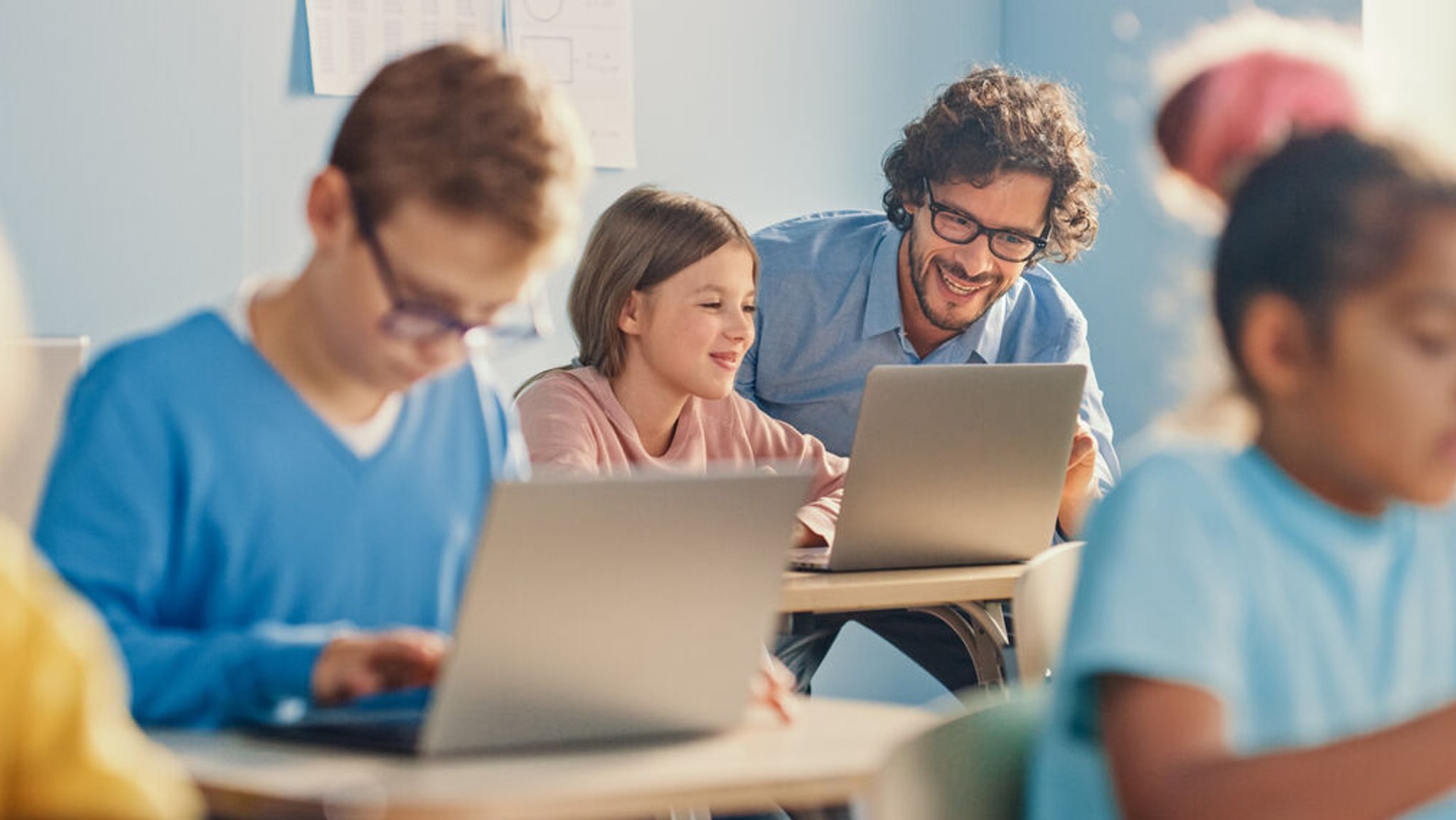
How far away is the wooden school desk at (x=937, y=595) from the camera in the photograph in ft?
7.14

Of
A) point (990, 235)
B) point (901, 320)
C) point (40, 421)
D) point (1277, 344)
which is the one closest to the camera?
point (1277, 344)

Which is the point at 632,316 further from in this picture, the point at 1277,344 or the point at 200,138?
the point at 1277,344

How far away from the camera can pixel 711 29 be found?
4.06 metres

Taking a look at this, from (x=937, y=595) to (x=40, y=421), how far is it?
1.04 metres

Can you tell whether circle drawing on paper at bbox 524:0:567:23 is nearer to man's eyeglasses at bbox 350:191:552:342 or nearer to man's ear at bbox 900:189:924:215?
man's ear at bbox 900:189:924:215

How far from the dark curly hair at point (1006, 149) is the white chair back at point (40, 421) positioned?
54.9 inches

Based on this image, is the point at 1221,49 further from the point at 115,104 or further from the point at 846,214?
the point at 115,104

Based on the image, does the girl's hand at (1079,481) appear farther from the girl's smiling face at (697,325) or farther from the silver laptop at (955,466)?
the girl's smiling face at (697,325)

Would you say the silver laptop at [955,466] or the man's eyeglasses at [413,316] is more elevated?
the man's eyeglasses at [413,316]

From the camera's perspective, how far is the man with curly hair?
9.57 ft

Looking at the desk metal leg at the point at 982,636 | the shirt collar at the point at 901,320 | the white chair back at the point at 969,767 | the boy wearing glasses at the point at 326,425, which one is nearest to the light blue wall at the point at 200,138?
the shirt collar at the point at 901,320

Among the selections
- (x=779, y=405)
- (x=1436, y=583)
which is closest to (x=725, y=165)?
(x=779, y=405)

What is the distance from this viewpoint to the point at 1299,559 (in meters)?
1.09

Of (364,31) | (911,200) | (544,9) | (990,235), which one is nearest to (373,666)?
(990,235)
